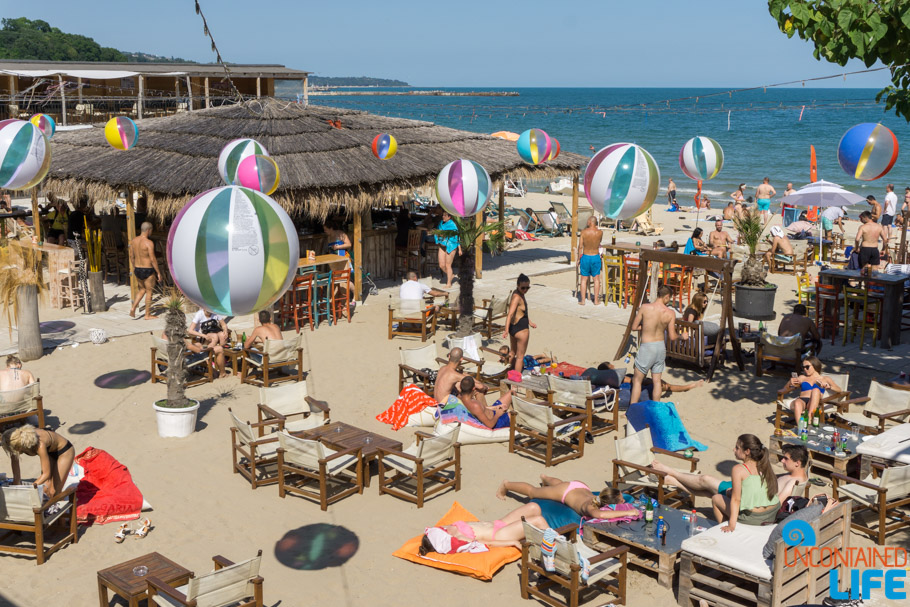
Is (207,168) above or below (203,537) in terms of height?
above

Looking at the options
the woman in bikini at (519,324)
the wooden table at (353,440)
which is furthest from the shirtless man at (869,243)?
the wooden table at (353,440)

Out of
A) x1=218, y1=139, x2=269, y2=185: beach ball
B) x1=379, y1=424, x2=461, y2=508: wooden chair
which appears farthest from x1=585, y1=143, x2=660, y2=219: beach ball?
x1=218, y1=139, x2=269, y2=185: beach ball

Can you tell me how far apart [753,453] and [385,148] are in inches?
379

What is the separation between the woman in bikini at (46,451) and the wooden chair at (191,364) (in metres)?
3.45

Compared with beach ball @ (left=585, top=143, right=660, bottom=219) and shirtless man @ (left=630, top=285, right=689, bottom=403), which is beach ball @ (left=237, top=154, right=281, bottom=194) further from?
shirtless man @ (left=630, top=285, right=689, bottom=403)

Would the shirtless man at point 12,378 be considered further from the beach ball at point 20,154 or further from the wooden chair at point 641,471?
the wooden chair at point 641,471

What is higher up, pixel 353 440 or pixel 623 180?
pixel 623 180

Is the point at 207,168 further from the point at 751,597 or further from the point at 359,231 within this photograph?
the point at 751,597

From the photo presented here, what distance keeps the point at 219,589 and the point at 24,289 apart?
6968 millimetres

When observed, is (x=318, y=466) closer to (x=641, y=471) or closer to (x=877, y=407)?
(x=641, y=471)

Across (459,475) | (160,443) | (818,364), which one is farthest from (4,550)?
(818,364)

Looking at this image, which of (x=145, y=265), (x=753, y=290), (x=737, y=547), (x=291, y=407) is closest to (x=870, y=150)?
(x=753, y=290)

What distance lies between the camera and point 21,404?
827 centimetres

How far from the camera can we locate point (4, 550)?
6191 mm
